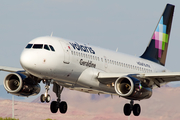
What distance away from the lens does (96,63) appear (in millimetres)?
34906

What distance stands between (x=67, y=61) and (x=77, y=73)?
1.68m

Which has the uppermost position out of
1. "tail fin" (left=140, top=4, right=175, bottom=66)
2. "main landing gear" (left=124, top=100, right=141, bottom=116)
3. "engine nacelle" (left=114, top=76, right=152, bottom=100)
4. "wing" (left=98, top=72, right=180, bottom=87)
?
"tail fin" (left=140, top=4, right=175, bottom=66)

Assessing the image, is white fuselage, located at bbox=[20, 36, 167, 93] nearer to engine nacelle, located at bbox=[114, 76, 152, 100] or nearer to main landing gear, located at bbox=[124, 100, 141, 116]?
engine nacelle, located at bbox=[114, 76, 152, 100]

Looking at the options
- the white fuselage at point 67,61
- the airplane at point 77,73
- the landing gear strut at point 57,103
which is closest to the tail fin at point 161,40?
the airplane at point 77,73

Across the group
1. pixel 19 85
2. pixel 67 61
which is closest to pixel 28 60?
pixel 67 61

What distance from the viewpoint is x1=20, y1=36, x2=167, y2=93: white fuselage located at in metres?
29.6

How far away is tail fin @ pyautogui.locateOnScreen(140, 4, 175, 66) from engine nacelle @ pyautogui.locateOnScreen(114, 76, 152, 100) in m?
13.2

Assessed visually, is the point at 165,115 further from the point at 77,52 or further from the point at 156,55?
the point at 77,52

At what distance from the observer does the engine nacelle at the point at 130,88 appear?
109 ft

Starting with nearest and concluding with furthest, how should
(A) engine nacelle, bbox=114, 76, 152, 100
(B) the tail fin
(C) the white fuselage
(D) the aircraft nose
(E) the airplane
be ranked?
(D) the aircraft nose, (C) the white fuselage, (E) the airplane, (A) engine nacelle, bbox=114, 76, 152, 100, (B) the tail fin

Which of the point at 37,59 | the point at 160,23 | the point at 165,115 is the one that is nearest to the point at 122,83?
the point at 37,59

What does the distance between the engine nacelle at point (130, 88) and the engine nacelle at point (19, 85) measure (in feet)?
24.2

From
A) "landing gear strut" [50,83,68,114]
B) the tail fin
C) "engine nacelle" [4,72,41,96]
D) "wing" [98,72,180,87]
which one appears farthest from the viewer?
the tail fin

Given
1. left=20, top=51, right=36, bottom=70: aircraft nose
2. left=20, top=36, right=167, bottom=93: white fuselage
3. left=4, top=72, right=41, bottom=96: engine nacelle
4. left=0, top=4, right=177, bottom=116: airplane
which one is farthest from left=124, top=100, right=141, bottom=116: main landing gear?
left=20, top=51, right=36, bottom=70: aircraft nose
